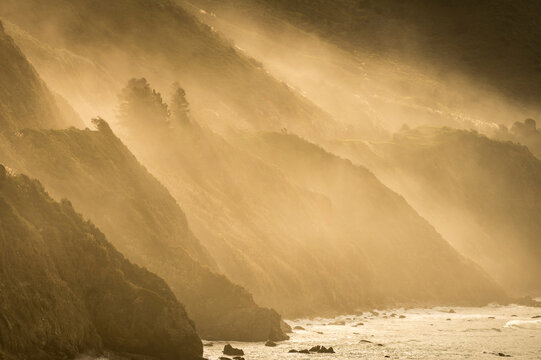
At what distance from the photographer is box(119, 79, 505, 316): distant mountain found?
61.2 metres

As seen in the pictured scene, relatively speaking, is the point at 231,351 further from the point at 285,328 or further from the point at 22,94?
the point at 22,94

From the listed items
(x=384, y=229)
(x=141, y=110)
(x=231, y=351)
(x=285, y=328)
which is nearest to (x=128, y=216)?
(x=231, y=351)

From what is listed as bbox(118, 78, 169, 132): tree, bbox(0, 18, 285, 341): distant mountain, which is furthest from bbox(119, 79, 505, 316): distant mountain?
bbox(0, 18, 285, 341): distant mountain

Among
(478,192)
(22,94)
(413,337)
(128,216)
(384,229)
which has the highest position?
(478,192)

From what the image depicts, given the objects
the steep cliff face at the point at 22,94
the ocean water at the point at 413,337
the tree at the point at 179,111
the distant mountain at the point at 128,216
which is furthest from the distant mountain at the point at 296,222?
the steep cliff face at the point at 22,94

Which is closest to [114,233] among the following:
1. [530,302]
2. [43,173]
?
[43,173]

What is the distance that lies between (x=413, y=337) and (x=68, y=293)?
1128 inches

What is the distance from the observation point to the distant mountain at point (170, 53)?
360ft

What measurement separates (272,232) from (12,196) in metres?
38.6

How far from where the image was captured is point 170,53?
12456cm

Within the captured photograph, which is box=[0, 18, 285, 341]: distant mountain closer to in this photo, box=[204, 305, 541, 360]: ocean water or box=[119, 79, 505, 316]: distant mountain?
box=[204, 305, 541, 360]: ocean water

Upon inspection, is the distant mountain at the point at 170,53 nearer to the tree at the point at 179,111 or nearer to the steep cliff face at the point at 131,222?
the tree at the point at 179,111

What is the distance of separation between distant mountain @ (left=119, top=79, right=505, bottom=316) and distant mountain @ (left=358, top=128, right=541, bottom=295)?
2504cm

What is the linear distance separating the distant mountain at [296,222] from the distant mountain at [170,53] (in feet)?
72.9
